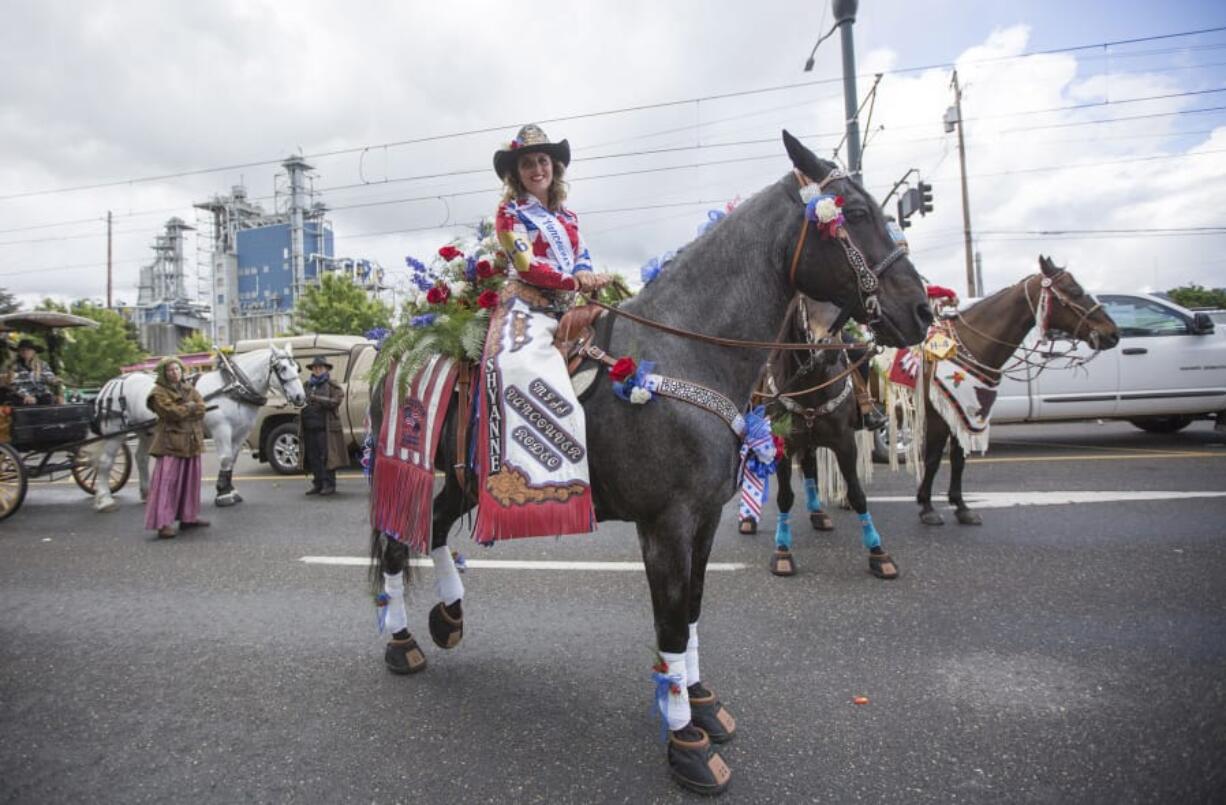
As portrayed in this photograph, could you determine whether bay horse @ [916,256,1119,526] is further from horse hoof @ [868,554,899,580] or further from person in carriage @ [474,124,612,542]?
person in carriage @ [474,124,612,542]

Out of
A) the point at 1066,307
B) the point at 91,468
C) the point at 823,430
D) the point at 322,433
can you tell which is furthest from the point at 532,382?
the point at 91,468

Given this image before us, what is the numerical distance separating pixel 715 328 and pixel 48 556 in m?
6.92

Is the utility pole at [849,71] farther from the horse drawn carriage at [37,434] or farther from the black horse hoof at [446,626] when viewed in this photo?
the horse drawn carriage at [37,434]

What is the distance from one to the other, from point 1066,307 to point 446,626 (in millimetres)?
6318

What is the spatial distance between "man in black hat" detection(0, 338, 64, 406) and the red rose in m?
10.1

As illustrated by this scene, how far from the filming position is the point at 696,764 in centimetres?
240

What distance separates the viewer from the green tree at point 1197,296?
3856 cm

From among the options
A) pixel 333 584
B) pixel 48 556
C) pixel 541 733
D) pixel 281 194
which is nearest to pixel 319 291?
pixel 48 556

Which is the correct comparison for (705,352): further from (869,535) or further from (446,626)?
(869,535)

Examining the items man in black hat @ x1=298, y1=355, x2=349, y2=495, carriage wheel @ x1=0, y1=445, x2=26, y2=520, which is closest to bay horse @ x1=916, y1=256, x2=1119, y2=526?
man in black hat @ x1=298, y1=355, x2=349, y2=495

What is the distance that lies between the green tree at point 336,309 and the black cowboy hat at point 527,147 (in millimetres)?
34441

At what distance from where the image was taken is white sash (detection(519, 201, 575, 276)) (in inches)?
114

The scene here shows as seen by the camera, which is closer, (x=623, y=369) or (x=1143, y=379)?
(x=623, y=369)

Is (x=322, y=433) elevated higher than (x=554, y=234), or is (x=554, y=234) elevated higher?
(x=554, y=234)
